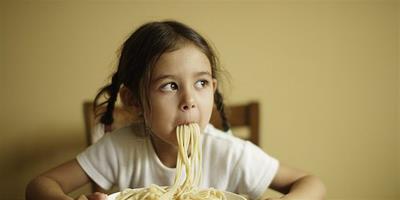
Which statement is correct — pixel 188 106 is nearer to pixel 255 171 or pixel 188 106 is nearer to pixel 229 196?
pixel 229 196

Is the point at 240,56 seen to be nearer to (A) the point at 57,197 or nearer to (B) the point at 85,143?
(B) the point at 85,143

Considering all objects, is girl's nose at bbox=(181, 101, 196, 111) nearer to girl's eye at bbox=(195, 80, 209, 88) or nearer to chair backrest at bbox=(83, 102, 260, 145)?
girl's eye at bbox=(195, 80, 209, 88)

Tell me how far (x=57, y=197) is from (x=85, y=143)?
0.71 metres

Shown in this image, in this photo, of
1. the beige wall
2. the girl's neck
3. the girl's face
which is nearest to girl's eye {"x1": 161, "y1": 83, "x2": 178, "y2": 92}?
the girl's face

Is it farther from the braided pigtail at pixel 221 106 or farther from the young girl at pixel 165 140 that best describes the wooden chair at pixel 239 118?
the young girl at pixel 165 140

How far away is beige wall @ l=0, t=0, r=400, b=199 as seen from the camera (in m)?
1.48

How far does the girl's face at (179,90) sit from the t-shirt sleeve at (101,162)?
0.26 m

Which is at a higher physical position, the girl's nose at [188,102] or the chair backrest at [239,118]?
the girl's nose at [188,102]

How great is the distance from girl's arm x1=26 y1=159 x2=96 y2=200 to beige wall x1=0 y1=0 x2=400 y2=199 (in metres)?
0.52

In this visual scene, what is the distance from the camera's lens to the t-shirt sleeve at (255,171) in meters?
1.06

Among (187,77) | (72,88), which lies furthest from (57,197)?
(72,88)

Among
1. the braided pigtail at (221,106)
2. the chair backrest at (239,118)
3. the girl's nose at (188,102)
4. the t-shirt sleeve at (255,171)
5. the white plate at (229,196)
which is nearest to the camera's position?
the white plate at (229,196)

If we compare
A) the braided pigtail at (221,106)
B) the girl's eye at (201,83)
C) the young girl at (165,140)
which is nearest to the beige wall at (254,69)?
the braided pigtail at (221,106)

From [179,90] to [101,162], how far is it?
1.24ft
